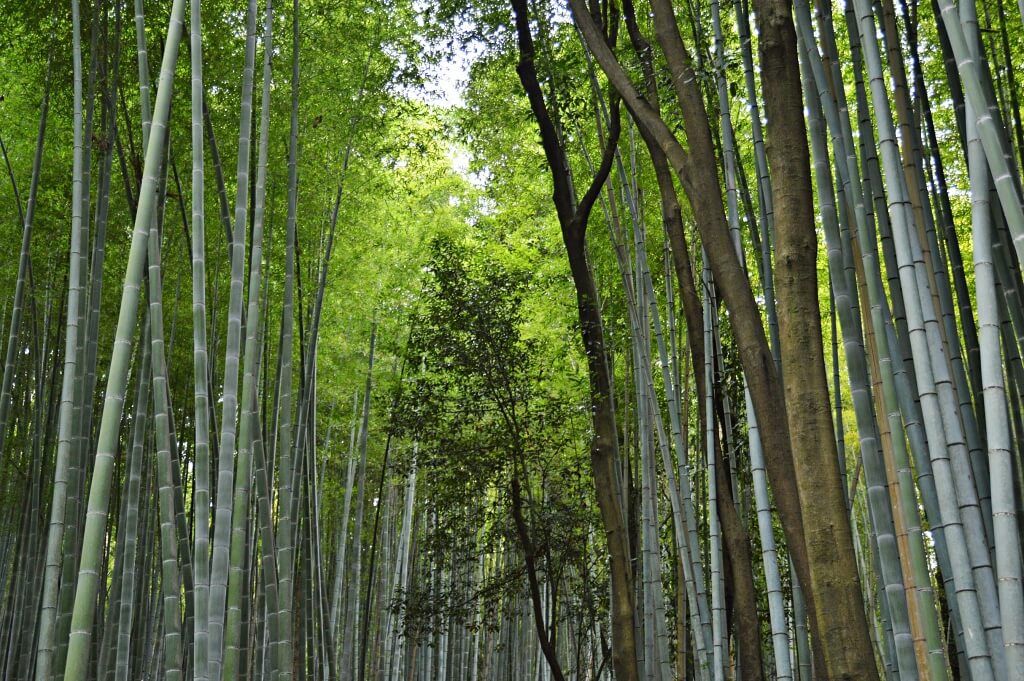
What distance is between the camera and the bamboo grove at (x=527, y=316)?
191 centimetres

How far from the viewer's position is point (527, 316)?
7.95 meters

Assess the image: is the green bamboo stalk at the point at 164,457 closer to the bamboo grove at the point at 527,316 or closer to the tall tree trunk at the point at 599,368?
the bamboo grove at the point at 527,316

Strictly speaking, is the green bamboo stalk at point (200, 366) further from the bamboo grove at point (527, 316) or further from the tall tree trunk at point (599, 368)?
the tall tree trunk at point (599, 368)

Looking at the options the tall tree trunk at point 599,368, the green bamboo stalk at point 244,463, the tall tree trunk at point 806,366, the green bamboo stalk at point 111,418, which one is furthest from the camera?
the tall tree trunk at point 599,368

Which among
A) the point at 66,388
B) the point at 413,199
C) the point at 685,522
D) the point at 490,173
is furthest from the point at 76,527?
the point at 413,199

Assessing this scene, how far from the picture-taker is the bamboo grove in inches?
75.0

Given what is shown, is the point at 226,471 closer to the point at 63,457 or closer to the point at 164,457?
the point at 164,457

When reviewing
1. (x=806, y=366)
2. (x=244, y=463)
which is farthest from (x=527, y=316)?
(x=806, y=366)

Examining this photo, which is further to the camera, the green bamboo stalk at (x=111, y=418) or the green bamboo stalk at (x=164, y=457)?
the green bamboo stalk at (x=164, y=457)

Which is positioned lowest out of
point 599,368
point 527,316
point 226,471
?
point 226,471

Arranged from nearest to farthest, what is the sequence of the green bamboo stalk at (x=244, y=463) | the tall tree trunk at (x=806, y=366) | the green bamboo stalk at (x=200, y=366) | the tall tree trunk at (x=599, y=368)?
the tall tree trunk at (x=806, y=366)
the green bamboo stalk at (x=200, y=366)
the green bamboo stalk at (x=244, y=463)
the tall tree trunk at (x=599, y=368)

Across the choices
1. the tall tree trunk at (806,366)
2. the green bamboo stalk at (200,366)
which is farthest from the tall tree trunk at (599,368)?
the green bamboo stalk at (200,366)

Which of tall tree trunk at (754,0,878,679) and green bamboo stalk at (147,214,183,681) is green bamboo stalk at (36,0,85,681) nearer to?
green bamboo stalk at (147,214,183,681)

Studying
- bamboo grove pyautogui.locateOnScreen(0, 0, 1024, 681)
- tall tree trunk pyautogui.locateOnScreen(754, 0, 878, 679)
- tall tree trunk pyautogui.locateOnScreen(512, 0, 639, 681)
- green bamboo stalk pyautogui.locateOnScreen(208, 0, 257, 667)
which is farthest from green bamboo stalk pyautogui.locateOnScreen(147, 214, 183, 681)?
tall tree trunk pyautogui.locateOnScreen(512, 0, 639, 681)
